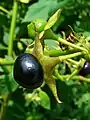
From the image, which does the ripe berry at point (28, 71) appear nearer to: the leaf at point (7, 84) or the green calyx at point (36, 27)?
the green calyx at point (36, 27)

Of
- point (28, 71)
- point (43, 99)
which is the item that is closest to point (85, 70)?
point (43, 99)

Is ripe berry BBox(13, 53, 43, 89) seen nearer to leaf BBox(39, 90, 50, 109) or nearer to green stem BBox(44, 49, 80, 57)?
green stem BBox(44, 49, 80, 57)

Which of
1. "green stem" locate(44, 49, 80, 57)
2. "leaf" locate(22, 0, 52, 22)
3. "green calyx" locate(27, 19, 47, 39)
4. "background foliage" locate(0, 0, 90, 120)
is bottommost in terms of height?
"background foliage" locate(0, 0, 90, 120)

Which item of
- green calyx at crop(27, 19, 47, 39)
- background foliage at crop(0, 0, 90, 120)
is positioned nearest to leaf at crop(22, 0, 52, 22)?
background foliage at crop(0, 0, 90, 120)

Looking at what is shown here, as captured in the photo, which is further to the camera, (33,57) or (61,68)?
(61,68)

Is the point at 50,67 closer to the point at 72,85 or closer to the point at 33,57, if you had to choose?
the point at 33,57

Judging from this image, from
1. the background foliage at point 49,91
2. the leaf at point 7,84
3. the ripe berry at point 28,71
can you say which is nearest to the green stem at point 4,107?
the background foliage at point 49,91

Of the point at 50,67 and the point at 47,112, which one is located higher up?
the point at 50,67

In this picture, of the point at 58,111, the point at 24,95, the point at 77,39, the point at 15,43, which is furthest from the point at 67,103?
the point at 77,39
